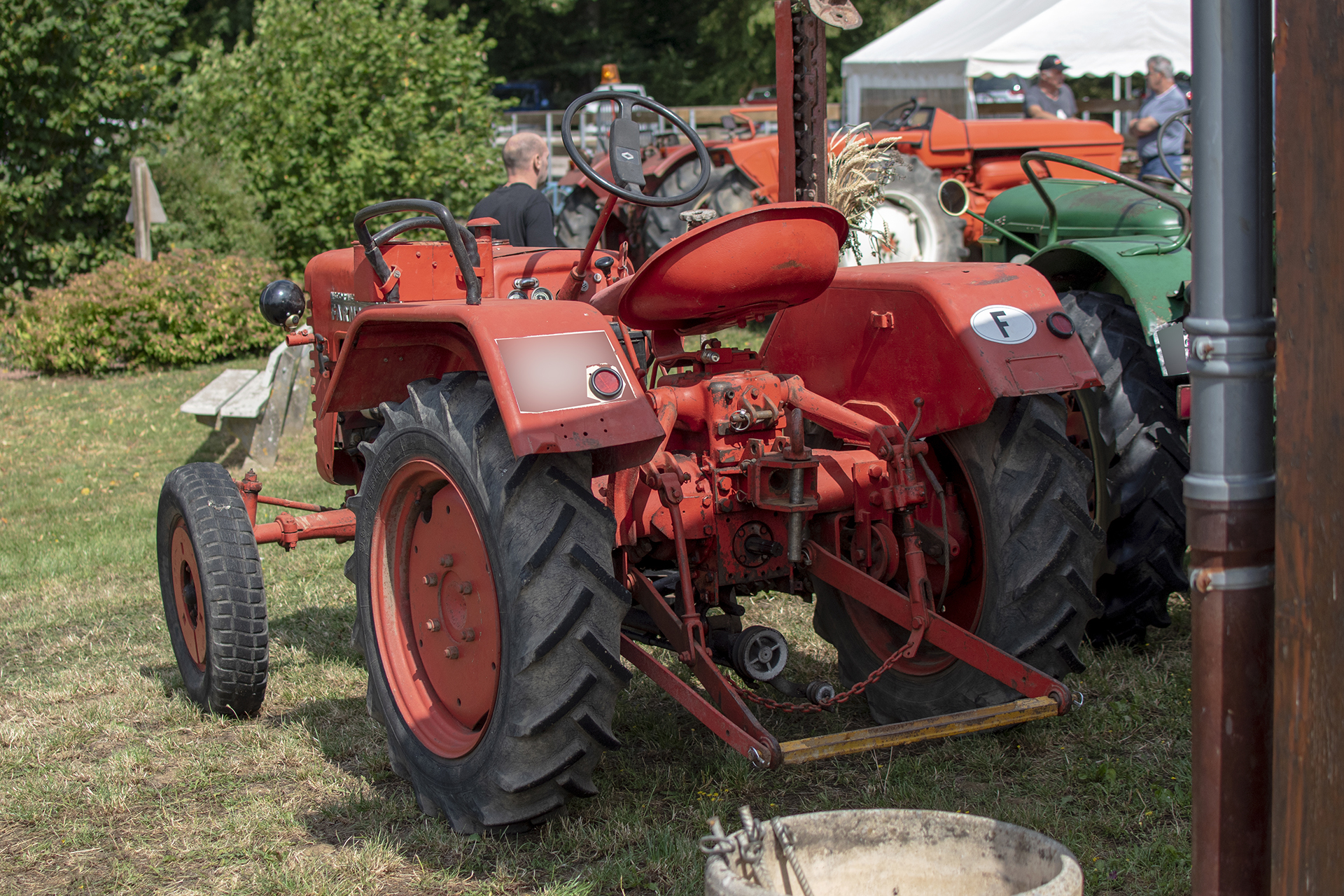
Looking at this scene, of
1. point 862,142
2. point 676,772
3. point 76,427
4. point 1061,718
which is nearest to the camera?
point 676,772

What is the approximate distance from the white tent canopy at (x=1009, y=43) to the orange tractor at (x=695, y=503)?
33.9ft

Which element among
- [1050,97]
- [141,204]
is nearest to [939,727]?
[1050,97]

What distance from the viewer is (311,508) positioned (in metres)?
4.67

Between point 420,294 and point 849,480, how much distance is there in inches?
62.0

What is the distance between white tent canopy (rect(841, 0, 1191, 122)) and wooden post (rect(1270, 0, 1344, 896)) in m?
11.8

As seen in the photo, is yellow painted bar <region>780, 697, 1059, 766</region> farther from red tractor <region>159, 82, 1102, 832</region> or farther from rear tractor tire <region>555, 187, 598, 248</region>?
rear tractor tire <region>555, 187, 598, 248</region>

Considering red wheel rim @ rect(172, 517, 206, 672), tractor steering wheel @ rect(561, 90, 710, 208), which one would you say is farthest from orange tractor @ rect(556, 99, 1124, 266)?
tractor steering wheel @ rect(561, 90, 710, 208)

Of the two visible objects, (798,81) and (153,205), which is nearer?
(798,81)

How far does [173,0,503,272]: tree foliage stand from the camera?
13125 mm

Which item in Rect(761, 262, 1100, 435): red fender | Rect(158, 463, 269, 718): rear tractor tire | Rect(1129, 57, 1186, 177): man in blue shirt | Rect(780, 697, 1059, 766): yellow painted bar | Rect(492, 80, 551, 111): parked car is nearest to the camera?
Rect(780, 697, 1059, 766): yellow painted bar

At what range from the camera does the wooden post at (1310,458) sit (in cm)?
155

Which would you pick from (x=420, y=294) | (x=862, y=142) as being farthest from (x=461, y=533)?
(x=862, y=142)

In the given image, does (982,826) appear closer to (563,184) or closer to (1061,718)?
(1061,718)

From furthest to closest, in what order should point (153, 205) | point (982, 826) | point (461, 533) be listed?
point (153, 205) → point (461, 533) → point (982, 826)
